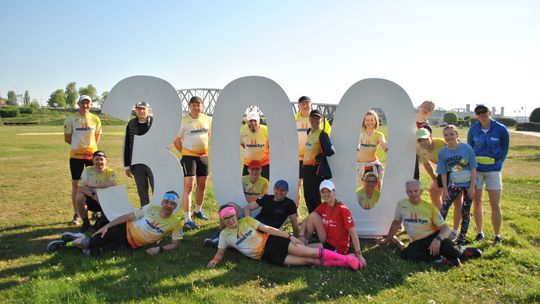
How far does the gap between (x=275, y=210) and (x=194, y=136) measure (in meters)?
1.86

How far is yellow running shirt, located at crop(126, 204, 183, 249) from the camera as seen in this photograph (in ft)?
17.2

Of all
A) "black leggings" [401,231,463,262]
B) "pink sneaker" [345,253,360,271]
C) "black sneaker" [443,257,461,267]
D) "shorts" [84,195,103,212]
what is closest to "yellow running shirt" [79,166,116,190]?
"shorts" [84,195,103,212]

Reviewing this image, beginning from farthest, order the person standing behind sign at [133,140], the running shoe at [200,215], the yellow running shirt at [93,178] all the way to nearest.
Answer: the running shoe at [200,215]
the person standing behind sign at [133,140]
the yellow running shirt at [93,178]

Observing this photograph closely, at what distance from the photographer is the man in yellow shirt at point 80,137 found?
6523mm

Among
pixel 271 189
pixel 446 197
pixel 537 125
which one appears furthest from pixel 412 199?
pixel 537 125

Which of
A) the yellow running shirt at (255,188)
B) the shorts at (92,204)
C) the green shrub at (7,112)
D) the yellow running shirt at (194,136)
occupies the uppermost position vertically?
the green shrub at (7,112)

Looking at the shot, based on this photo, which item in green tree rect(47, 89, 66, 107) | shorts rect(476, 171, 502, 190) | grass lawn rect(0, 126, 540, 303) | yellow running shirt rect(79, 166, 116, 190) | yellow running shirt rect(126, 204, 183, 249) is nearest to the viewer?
grass lawn rect(0, 126, 540, 303)

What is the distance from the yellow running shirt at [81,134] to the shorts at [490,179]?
19.8 ft

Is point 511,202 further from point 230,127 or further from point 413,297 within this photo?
point 230,127

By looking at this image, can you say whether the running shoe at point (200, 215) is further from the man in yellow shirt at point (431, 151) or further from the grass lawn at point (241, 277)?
the man in yellow shirt at point (431, 151)

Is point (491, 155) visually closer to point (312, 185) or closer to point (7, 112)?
point (312, 185)

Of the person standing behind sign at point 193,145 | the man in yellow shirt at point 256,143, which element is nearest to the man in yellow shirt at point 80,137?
the person standing behind sign at point 193,145

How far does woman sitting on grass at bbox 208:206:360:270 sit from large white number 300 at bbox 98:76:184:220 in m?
1.40

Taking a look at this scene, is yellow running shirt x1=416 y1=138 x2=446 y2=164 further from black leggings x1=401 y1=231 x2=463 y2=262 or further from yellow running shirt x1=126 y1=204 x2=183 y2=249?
yellow running shirt x1=126 y1=204 x2=183 y2=249
